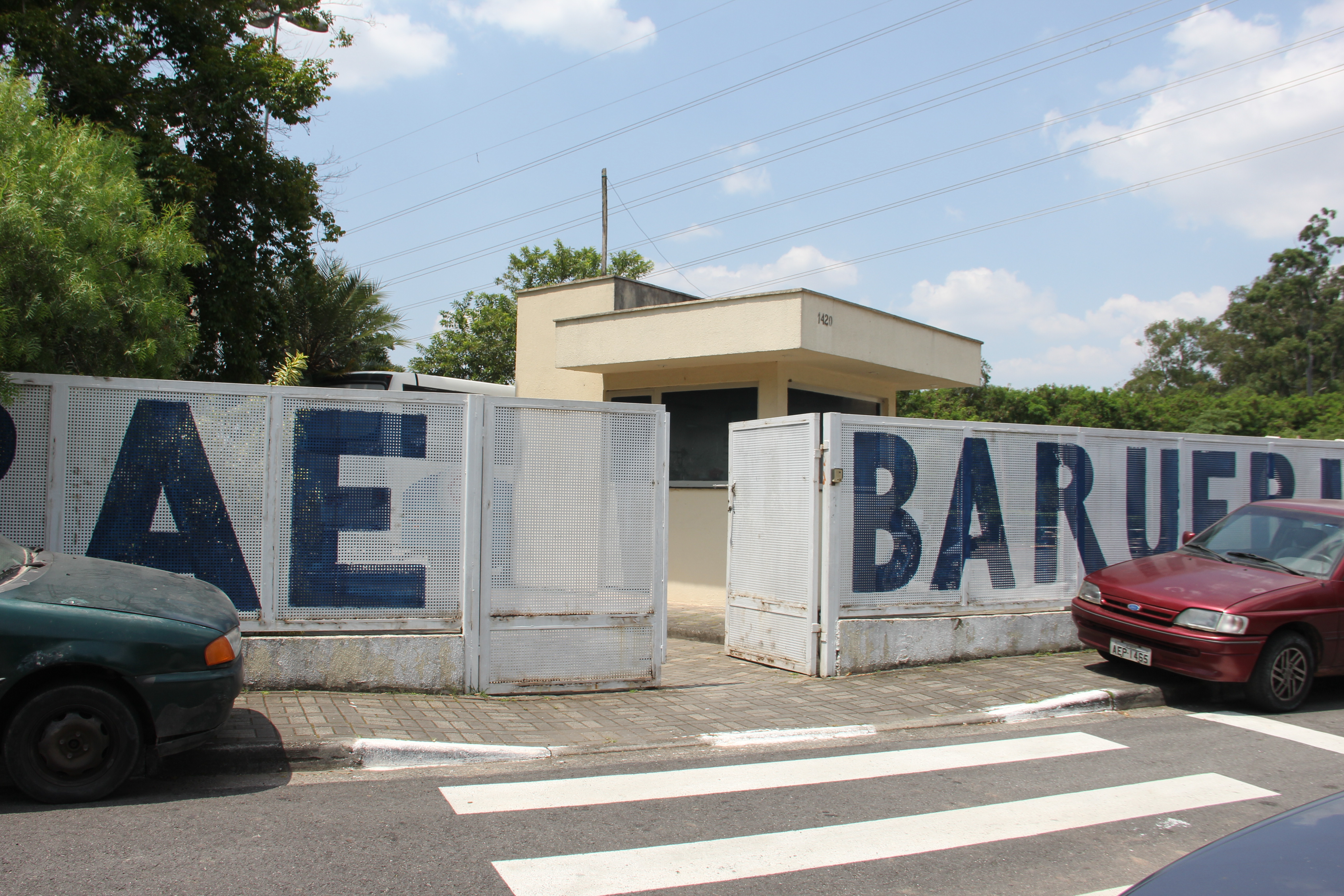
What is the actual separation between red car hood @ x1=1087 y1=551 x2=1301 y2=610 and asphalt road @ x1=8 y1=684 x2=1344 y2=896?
149 cm

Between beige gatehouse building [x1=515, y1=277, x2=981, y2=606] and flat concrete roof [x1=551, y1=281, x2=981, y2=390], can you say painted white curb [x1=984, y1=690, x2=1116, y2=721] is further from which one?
flat concrete roof [x1=551, y1=281, x2=981, y2=390]

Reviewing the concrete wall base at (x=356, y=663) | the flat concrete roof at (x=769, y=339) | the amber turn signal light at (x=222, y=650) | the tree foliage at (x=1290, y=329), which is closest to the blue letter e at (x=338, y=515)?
the concrete wall base at (x=356, y=663)

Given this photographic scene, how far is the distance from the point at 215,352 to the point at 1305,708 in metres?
17.4

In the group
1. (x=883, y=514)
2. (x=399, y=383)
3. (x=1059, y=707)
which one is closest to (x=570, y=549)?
(x=883, y=514)

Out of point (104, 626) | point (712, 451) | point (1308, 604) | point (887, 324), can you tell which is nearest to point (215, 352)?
point (712, 451)

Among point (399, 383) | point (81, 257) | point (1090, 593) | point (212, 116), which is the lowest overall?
point (1090, 593)

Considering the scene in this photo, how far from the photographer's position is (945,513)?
9.35m

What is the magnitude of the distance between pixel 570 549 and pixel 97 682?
3.60 meters

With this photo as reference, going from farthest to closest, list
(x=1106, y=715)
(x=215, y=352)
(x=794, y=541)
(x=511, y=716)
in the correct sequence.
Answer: (x=215, y=352), (x=794, y=541), (x=1106, y=715), (x=511, y=716)

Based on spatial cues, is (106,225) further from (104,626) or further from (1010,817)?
(1010,817)

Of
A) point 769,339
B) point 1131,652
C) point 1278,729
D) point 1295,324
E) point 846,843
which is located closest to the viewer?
point 846,843

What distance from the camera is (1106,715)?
25.1 ft

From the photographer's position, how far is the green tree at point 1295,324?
162 ft

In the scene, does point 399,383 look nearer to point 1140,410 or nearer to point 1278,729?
point 1278,729
